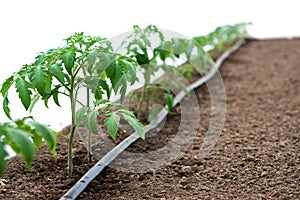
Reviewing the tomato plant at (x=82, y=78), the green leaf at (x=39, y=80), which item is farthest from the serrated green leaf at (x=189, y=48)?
the green leaf at (x=39, y=80)

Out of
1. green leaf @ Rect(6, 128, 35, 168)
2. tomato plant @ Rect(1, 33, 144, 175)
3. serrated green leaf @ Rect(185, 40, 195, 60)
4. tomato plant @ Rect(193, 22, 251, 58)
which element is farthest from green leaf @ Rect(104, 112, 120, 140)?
tomato plant @ Rect(193, 22, 251, 58)

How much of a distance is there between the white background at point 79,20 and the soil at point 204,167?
46 centimetres

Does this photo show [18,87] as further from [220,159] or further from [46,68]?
[220,159]

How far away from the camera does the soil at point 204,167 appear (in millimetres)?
1854

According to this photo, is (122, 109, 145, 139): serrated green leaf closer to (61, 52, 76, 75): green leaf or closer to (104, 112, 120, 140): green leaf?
(104, 112, 120, 140): green leaf

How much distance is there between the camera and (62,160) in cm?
208

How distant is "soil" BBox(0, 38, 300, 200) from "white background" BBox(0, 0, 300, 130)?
460 millimetres

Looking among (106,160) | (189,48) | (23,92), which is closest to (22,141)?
(23,92)

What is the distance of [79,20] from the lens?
2.89 m

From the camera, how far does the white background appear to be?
254cm

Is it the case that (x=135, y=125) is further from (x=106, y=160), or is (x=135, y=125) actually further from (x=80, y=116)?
(x=106, y=160)

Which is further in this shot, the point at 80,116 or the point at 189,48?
the point at 189,48

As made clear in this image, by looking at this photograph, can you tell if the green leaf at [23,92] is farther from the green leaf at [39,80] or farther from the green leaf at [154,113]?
the green leaf at [154,113]

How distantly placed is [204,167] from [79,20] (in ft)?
4.30
